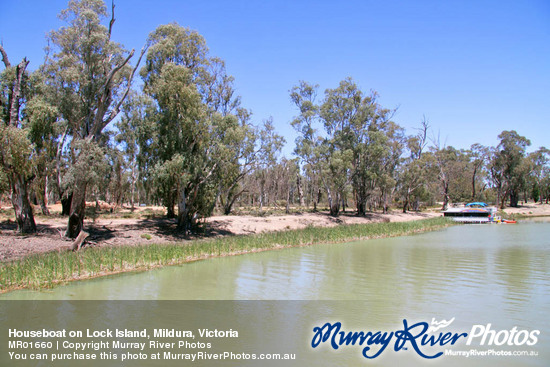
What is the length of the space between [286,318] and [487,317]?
5.03 meters

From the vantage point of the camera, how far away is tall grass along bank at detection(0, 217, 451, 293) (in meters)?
12.9

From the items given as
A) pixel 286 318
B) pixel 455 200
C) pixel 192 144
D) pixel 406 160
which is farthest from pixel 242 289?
pixel 455 200

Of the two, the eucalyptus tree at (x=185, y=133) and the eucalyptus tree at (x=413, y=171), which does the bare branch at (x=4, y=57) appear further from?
the eucalyptus tree at (x=413, y=171)

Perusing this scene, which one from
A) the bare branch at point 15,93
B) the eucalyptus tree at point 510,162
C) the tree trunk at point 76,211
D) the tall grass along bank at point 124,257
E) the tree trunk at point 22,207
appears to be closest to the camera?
the tall grass along bank at point 124,257

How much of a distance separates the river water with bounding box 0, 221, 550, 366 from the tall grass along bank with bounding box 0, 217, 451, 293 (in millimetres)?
741

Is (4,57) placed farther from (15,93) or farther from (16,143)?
(16,143)

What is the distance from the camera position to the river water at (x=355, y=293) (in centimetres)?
882

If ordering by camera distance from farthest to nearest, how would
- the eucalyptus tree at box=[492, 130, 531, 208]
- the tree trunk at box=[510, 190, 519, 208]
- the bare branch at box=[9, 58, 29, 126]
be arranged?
the tree trunk at box=[510, 190, 519, 208] → the eucalyptus tree at box=[492, 130, 531, 208] → the bare branch at box=[9, 58, 29, 126]

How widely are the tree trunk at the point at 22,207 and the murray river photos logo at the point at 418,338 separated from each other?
18.8 m

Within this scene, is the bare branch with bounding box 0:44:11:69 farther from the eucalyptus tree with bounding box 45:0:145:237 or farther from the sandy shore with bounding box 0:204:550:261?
the sandy shore with bounding box 0:204:550:261

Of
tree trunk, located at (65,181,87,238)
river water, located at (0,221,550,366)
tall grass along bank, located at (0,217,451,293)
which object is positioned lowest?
river water, located at (0,221,550,366)

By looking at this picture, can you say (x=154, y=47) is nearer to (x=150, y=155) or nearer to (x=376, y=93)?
(x=150, y=155)

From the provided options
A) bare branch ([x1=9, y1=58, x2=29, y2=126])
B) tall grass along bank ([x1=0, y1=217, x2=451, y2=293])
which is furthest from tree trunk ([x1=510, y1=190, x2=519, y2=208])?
bare branch ([x1=9, y1=58, x2=29, y2=126])

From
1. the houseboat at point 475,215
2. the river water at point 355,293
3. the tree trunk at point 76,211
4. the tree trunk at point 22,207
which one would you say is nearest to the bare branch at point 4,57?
the tree trunk at point 22,207
